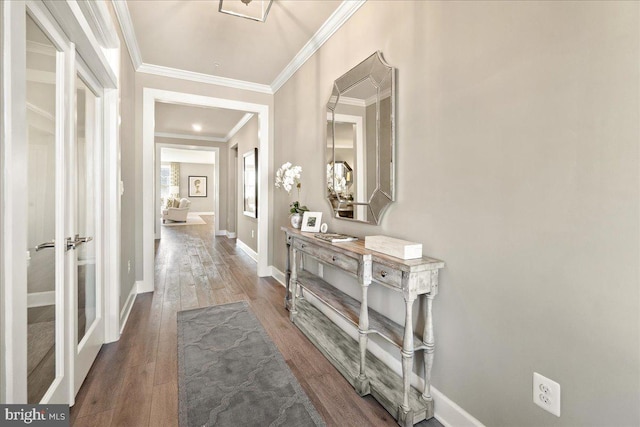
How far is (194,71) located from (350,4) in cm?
228

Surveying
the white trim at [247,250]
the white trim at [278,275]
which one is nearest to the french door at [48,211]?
the white trim at [278,275]

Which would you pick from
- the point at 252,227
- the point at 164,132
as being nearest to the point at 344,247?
the point at 252,227

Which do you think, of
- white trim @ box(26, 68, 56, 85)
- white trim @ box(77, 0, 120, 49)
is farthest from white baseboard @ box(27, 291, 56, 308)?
white trim @ box(77, 0, 120, 49)

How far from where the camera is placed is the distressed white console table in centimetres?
150

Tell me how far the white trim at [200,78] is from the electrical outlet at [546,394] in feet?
13.6

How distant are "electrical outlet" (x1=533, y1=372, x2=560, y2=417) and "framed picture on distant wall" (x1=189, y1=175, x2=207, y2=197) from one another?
15.0m

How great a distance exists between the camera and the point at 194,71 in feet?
12.1

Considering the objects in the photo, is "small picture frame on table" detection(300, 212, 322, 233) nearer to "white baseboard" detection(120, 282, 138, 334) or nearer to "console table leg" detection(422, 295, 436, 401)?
"console table leg" detection(422, 295, 436, 401)

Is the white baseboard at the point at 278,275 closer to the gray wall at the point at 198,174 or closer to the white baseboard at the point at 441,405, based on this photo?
the white baseboard at the point at 441,405

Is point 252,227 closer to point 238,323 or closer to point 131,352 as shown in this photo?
point 238,323

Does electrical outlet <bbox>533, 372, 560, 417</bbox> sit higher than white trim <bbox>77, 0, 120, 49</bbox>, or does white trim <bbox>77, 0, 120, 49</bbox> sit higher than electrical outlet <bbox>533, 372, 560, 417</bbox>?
white trim <bbox>77, 0, 120, 49</bbox>

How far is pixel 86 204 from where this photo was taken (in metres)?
1.98

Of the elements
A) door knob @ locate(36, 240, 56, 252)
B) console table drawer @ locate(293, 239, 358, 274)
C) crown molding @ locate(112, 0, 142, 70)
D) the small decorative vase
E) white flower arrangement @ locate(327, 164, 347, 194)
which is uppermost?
crown molding @ locate(112, 0, 142, 70)

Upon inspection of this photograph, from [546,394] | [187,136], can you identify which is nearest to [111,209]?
[546,394]
